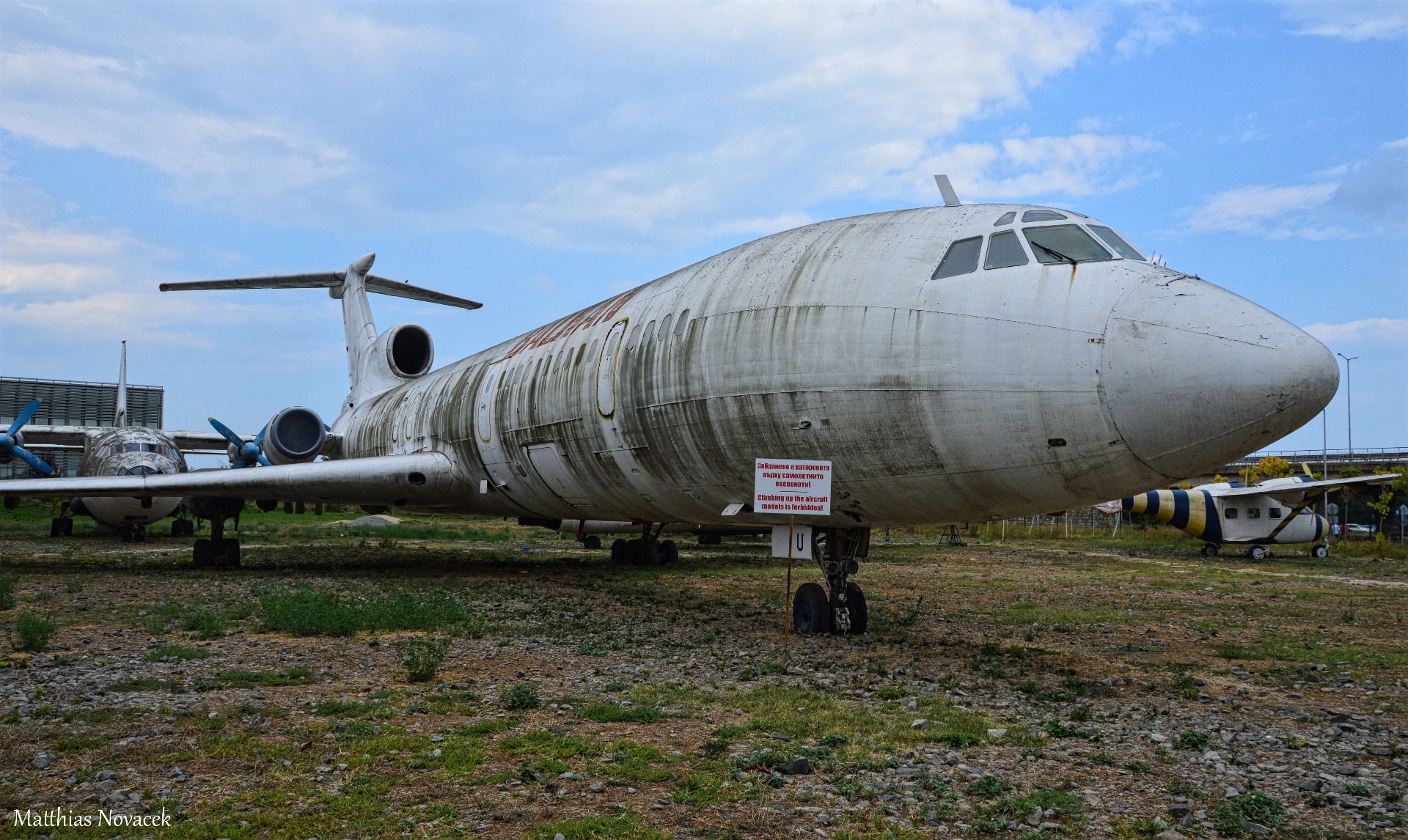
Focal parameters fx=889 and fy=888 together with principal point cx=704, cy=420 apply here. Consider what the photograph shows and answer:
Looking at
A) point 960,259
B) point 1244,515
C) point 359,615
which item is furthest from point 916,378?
point 1244,515

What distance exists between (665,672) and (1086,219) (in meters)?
5.28

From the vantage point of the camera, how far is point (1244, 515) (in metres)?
27.9

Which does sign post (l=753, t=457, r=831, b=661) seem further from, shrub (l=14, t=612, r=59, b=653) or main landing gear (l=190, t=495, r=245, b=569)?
main landing gear (l=190, t=495, r=245, b=569)

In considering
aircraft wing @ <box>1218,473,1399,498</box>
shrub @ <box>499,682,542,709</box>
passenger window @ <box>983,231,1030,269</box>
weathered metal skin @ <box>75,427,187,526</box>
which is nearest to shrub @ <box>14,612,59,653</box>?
shrub @ <box>499,682,542,709</box>

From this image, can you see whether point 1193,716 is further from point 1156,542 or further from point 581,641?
point 1156,542

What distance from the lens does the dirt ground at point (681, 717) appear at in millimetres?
4246

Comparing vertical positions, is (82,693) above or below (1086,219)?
below

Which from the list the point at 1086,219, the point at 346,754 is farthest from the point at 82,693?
the point at 1086,219

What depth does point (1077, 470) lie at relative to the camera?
6617 mm

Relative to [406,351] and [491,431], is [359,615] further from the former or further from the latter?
[406,351]

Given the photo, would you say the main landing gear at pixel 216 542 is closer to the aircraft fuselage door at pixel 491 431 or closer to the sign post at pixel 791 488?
the aircraft fuselage door at pixel 491 431

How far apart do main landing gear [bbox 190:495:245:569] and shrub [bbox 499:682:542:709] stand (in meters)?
12.3

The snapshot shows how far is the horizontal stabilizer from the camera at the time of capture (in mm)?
24844

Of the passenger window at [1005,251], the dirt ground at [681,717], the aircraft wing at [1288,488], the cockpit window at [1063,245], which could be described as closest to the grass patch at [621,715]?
the dirt ground at [681,717]
